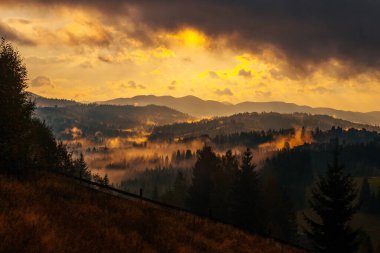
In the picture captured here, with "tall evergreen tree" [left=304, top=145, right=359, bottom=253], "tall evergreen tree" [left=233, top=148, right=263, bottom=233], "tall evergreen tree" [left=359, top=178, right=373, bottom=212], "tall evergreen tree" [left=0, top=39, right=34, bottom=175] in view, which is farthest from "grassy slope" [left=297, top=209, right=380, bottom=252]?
"tall evergreen tree" [left=0, top=39, right=34, bottom=175]

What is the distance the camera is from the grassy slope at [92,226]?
12125 mm

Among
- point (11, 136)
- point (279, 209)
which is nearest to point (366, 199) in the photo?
point (279, 209)

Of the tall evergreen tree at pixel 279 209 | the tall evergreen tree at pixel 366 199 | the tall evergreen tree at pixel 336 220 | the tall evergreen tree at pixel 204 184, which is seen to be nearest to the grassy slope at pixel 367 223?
the tall evergreen tree at pixel 366 199

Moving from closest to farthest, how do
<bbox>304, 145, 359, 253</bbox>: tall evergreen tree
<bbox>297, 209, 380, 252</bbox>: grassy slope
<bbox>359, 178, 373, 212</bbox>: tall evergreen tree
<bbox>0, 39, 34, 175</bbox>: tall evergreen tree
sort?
<bbox>0, 39, 34, 175</bbox>: tall evergreen tree
<bbox>304, 145, 359, 253</bbox>: tall evergreen tree
<bbox>297, 209, 380, 252</bbox>: grassy slope
<bbox>359, 178, 373, 212</bbox>: tall evergreen tree

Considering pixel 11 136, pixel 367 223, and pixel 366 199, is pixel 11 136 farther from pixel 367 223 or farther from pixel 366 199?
pixel 366 199

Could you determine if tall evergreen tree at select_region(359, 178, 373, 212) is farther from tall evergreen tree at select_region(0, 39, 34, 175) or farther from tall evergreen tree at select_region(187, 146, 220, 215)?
tall evergreen tree at select_region(0, 39, 34, 175)

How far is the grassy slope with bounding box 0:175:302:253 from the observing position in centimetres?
1212

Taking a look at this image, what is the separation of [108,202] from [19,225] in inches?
325

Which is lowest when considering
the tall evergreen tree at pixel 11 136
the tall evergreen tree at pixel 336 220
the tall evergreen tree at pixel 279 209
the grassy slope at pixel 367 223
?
the grassy slope at pixel 367 223

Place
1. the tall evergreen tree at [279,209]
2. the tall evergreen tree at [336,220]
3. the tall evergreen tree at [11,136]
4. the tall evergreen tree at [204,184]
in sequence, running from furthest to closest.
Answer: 1. the tall evergreen tree at [279,209]
2. the tall evergreen tree at [204,184]
3. the tall evergreen tree at [336,220]
4. the tall evergreen tree at [11,136]

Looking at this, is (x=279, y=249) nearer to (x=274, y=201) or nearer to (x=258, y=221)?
(x=258, y=221)

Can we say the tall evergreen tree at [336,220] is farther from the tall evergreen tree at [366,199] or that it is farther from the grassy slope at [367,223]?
the tall evergreen tree at [366,199]

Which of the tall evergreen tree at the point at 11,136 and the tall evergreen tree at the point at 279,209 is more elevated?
the tall evergreen tree at the point at 11,136

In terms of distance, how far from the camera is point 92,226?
1493 cm
